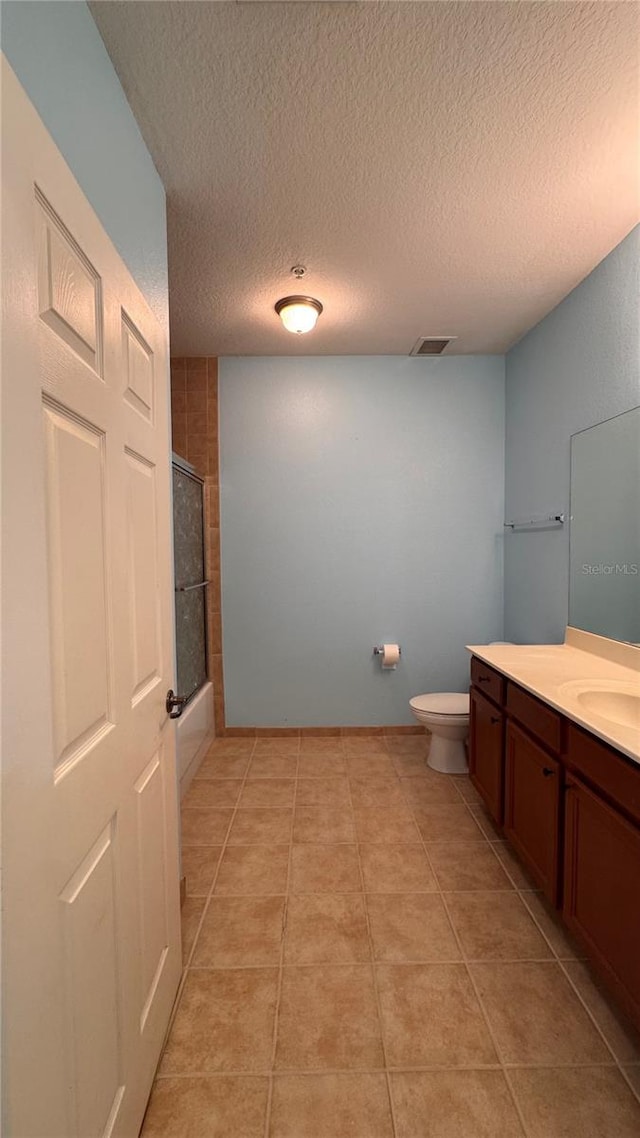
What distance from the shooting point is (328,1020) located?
4.28 ft

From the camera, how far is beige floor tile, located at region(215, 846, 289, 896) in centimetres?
182

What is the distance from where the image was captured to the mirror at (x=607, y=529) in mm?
1876

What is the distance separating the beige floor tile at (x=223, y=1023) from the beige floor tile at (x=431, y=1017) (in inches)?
13.2

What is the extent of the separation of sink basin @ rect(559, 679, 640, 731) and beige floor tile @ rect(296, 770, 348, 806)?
136 centimetres

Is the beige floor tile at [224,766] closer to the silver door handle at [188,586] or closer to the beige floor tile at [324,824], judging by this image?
the beige floor tile at [324,824]

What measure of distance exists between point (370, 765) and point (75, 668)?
2.40 m

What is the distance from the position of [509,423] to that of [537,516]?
0.74 meters

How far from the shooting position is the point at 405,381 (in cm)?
309

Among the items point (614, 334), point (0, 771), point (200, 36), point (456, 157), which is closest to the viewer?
point (0, 771)

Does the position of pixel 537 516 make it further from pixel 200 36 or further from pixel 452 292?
pixel 200 36

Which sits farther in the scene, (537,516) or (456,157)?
(537,516)

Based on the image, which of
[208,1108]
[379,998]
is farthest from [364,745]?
[208,1108]

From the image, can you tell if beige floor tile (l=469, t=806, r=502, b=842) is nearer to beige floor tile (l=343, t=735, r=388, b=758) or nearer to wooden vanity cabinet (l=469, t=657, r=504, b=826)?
wooden vanity cabinet (l=469, t=657, r=504, b=826)

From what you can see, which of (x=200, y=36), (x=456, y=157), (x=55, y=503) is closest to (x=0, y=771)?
(x=55, y=503)
